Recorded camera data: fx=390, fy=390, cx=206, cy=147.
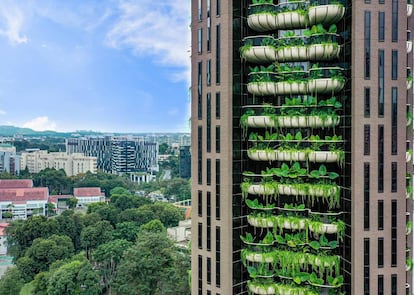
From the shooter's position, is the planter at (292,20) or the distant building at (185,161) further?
the distant building at (185,161)

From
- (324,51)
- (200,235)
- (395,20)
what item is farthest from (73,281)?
(395,20)

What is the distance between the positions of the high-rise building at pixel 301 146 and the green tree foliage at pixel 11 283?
2337 centimetres

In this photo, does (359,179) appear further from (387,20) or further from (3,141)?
(3,141)

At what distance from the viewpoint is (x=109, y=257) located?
37.2 meters

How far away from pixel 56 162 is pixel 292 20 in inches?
3024

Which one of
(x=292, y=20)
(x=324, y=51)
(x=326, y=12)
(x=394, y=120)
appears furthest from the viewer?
(x=292, y=20)

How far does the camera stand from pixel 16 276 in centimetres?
A: 3359

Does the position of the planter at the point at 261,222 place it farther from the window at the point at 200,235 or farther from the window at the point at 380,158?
the window at the point at 380,158

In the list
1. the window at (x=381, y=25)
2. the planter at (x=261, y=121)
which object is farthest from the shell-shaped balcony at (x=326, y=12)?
the planter at (x=261, y=121)

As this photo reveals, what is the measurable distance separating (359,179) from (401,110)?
2.95 m

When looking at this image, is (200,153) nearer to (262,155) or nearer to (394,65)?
(262,155)

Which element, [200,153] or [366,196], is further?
[200,153]

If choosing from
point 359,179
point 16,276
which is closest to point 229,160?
point 359,179

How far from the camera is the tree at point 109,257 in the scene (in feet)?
121
